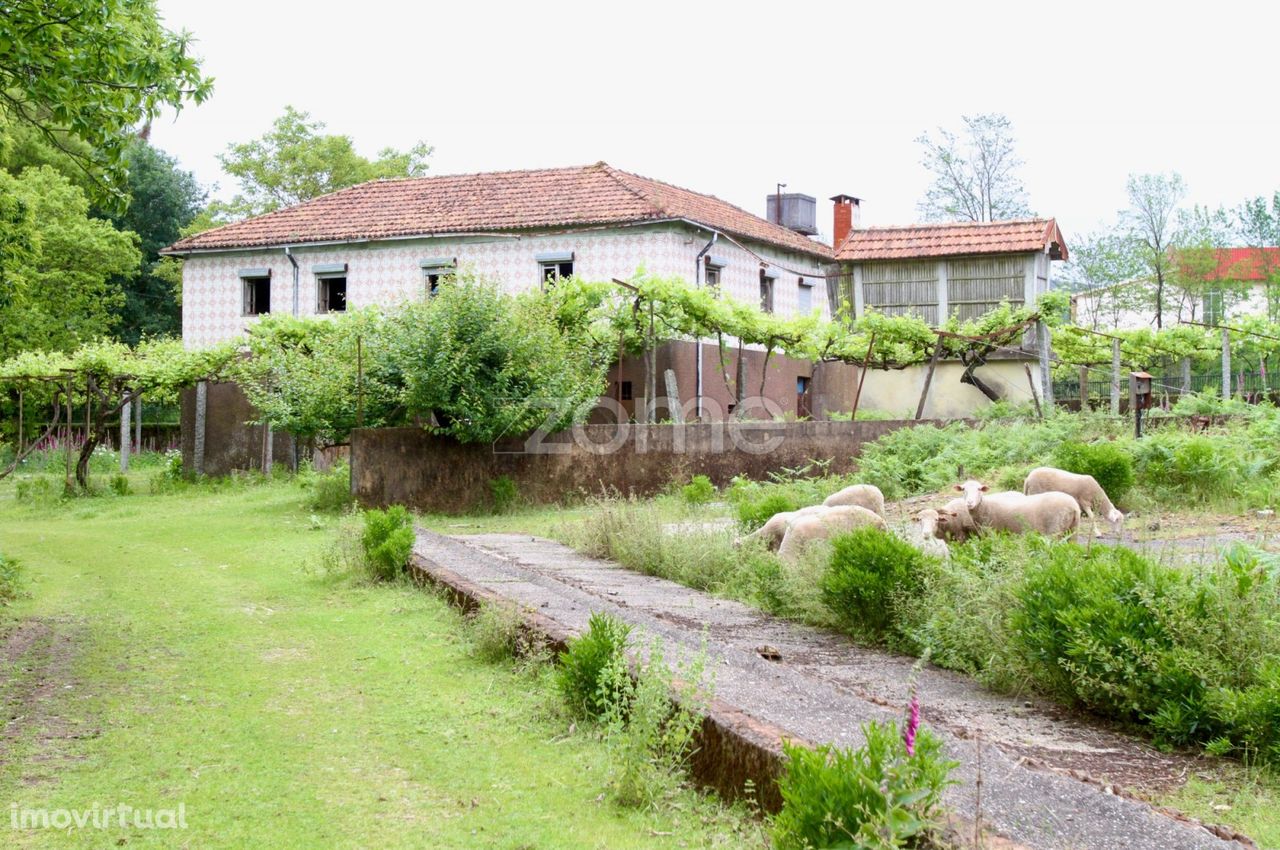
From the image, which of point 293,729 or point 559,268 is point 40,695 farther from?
point 559,268

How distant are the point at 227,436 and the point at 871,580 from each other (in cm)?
2166

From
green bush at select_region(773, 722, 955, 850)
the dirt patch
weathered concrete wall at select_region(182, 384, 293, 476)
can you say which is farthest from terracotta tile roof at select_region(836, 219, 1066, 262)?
green bush at select_region(773, 722, 955, 850)

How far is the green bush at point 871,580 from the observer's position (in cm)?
760

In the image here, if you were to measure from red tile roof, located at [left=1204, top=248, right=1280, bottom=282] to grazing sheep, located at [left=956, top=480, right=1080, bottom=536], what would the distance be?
136 feet

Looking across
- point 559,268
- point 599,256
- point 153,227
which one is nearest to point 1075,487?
point 599,256

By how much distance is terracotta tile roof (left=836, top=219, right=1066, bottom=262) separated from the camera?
97.0 ft

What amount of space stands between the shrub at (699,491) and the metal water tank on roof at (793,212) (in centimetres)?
2186

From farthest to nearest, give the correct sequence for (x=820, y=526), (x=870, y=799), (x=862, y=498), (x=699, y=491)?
(x=699, y=491)
(x=862, y=498)
(x=820, y=526)
(x=870, y=799)

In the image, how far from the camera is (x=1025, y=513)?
10117 mm

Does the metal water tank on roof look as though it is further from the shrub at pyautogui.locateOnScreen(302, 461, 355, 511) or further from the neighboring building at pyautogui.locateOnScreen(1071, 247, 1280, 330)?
the shrub at pyautogui.locateOnScreen(302, 461, 355, 511)

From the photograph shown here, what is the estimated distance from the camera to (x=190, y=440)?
26109 mm

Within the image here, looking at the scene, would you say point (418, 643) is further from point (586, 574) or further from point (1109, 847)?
point (1109, 847)

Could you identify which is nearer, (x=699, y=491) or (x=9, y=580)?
(x=9, y=580)

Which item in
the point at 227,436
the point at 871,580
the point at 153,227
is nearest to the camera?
the point at 871,580
